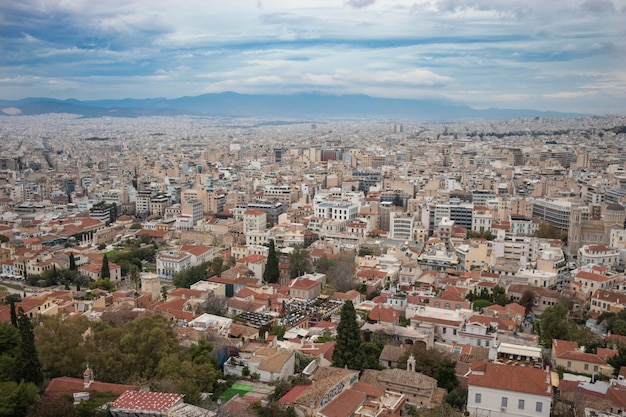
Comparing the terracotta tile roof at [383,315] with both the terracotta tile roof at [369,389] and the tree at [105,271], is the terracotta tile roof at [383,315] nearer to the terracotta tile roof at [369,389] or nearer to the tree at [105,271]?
the terracotta tile roof at [369,389]

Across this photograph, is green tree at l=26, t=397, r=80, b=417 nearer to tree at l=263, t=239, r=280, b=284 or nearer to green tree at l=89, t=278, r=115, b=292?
green tree at l=89, t=278, r=115, b=292

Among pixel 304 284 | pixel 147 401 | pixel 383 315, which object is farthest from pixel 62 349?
pixel 304 284

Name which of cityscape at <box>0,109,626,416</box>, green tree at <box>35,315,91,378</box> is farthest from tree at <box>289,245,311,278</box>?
green tree at <box>35,315,91,378</box>

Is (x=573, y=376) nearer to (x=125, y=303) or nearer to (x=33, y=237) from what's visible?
(x=125, y=303)

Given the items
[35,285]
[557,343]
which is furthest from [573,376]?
[35,285]

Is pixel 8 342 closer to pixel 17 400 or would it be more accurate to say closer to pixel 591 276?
pixel 17 400

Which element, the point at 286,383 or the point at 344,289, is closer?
the point at 286,383
